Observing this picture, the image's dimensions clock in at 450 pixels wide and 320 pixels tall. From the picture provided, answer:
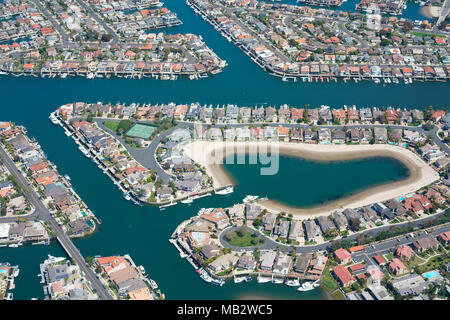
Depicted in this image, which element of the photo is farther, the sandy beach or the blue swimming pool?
the sandy beach

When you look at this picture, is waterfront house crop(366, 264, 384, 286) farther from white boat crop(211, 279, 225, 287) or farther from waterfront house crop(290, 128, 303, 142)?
waterfront house crop(290, 128, 303, 142)

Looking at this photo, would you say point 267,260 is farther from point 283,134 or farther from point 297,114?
point 297,114

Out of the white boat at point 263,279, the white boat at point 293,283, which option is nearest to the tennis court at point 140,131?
the white boat at point 263,279

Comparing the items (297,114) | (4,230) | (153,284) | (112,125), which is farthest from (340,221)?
(4,230)

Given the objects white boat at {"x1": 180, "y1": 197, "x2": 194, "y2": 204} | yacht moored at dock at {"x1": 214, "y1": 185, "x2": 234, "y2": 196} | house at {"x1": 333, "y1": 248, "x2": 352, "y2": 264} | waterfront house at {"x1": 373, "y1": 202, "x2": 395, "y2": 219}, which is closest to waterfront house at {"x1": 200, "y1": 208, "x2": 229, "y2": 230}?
white boat at {"x1": 180, "y1": 197, "x2": 194, "y2": 204}

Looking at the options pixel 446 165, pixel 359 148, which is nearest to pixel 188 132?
pixel 359 148

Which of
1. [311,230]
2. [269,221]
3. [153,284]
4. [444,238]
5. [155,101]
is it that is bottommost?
[153,284]

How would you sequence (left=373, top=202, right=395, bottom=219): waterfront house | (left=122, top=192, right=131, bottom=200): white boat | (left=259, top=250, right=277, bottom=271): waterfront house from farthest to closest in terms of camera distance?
(left=122, top=192, right=131, bottom=200): white boat, (left=373, top=202, right=395, bottom=219): waterfront house, (left=259, top=250, right=277, bottom=271): waterfront house
